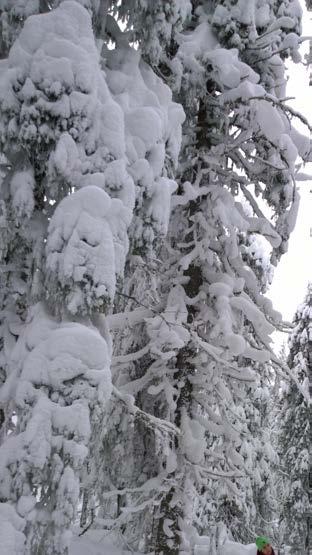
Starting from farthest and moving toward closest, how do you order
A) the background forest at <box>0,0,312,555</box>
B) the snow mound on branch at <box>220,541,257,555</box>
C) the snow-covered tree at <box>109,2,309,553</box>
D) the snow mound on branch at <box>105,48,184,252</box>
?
the snow mound on branch at <box>220,541,257,555</box>
the snow-covered tree at <box>109,2,309,553</box>
the snow mound on branch at <box>105,48,184,252</box>
the background forest at <box>0,0,312,555</box>

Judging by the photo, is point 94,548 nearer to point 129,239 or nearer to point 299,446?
point 129,239

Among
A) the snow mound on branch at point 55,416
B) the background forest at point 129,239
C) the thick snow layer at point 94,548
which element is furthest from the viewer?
the thick snow layer at point 94,548

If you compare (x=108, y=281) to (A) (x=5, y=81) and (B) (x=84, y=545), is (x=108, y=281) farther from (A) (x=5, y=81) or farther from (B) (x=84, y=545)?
(B) (x=84, y=545)

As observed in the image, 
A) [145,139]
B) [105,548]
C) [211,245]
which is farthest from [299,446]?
[145,139]

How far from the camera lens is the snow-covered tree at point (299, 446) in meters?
18.8

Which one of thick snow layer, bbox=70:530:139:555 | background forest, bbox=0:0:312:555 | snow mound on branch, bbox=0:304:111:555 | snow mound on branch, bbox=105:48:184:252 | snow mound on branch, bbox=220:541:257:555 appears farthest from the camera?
snow mound on branch, bbox=220:541:257:555

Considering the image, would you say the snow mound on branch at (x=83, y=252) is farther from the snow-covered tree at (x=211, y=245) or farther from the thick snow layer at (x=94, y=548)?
the thick snow layer at (x=94, y=548)

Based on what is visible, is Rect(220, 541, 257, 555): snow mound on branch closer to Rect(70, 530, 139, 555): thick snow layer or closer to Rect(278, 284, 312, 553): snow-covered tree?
Rect(70, 530, 139, 555): thick snow layer

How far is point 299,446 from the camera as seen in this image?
19.2 m

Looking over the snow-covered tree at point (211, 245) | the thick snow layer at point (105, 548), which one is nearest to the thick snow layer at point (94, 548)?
the thick snow layer at point (105, 548)

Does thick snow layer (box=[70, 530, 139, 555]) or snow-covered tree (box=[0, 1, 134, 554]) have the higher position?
snow-covered tree (box=[0, 1, 134, 554])

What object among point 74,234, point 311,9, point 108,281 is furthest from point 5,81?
point 311,9

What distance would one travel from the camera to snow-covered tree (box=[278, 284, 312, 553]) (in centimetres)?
1878

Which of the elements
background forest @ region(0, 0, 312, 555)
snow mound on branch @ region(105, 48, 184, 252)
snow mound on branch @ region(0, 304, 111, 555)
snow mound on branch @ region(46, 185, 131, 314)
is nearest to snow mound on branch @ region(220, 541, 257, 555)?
background forest @ region(0, 0, 312, 555)
